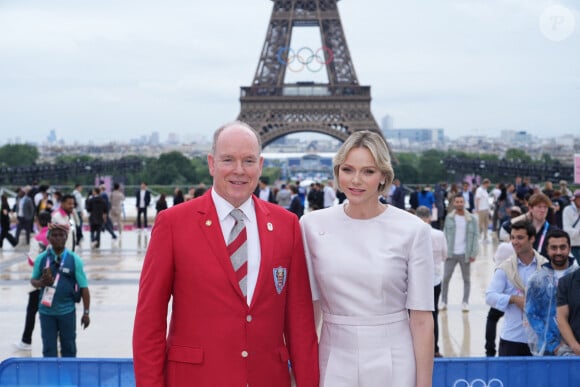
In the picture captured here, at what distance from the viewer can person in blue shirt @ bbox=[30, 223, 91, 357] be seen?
6379 mm

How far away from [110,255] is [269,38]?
38.4 meters

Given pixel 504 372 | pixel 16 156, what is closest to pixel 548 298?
pixel 504 372

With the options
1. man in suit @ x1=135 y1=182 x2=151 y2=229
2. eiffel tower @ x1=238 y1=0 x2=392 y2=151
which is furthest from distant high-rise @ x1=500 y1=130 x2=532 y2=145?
man in suit @ x1=135 y1=182 x2=151 y2=229

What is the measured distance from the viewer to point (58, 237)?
6.44 meters

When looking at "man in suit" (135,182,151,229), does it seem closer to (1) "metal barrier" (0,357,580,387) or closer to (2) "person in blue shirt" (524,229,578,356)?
(1) "metal barrier" (0,357,580,387)

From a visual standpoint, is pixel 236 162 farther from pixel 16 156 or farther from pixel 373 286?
pixel 16 156

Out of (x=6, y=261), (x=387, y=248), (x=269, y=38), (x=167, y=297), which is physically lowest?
(x=6, y=261)

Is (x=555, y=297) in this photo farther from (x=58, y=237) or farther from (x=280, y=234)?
(x=58, y=237)

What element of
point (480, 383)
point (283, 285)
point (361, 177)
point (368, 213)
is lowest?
point (480, 383)

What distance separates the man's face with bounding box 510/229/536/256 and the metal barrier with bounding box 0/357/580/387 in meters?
1.37

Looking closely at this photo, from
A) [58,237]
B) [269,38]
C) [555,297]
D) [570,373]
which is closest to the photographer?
[570,373]

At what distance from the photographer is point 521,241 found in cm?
584

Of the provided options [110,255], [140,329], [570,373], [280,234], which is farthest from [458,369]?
[110,255]

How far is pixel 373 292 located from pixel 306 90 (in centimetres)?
4915
